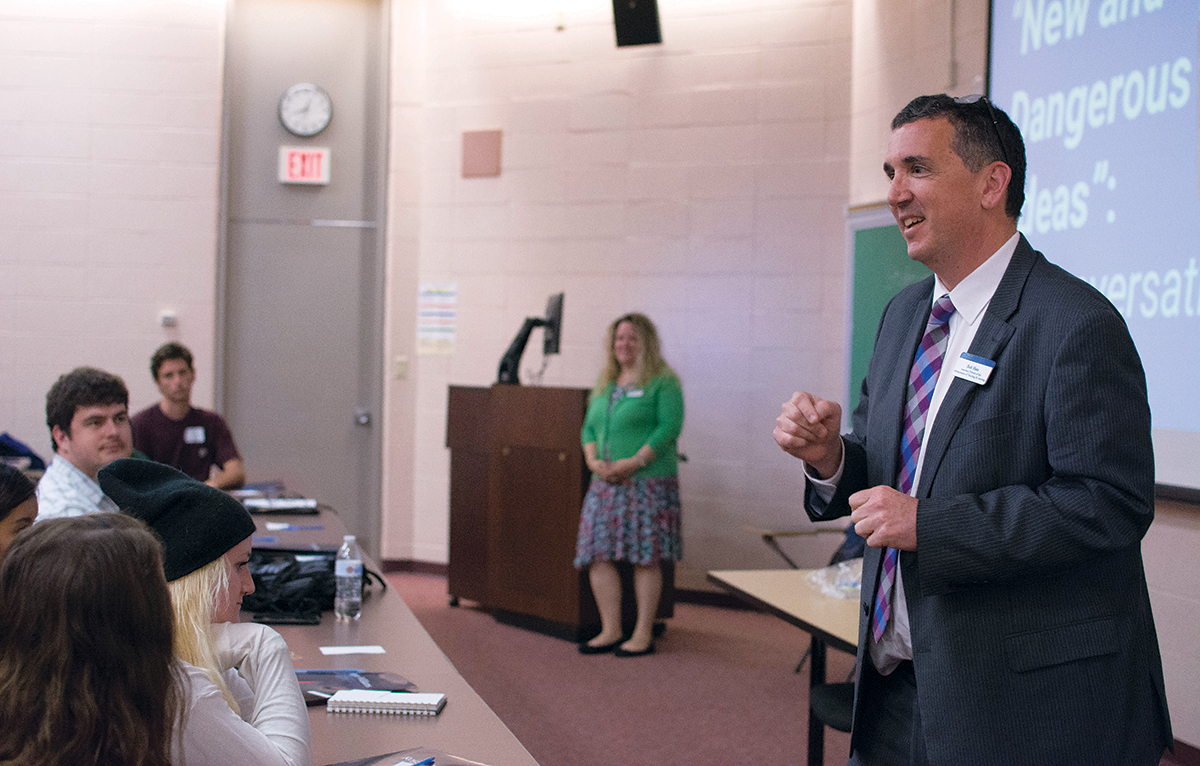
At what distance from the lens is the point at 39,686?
1.11m

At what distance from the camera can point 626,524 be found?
4.61 metres

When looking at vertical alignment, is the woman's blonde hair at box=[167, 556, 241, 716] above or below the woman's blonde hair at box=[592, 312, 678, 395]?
below

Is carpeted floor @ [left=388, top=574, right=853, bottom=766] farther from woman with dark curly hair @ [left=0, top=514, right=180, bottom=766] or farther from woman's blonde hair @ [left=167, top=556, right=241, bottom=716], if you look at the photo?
woman with dark curly hair @ [left=0, top=514, right=180, bottom=766]

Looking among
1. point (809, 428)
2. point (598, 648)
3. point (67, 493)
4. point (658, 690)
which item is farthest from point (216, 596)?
point (598, 648)

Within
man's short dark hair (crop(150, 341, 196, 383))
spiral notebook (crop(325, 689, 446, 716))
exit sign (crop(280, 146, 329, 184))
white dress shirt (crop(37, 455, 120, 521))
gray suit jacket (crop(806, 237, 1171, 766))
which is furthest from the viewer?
exit sign (crop(280, 146, 329, 184))

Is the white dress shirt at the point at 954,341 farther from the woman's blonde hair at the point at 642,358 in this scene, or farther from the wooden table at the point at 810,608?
the woman's blonde hair at the point at 642,358

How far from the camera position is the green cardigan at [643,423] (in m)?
4.70

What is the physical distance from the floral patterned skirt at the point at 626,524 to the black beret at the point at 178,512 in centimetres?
310

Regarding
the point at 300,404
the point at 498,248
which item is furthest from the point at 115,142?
the point at 498,248

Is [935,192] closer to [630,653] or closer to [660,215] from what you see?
[630,653]

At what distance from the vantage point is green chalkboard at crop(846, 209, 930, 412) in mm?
4828

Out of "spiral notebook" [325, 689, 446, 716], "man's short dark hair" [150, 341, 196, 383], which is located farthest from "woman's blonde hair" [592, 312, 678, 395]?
"spiral notebook" [325, 689, 446, 716]

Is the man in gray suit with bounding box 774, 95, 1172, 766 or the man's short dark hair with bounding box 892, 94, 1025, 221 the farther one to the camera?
the man's short dark hair with bounding box 892, 94, 1025, 221

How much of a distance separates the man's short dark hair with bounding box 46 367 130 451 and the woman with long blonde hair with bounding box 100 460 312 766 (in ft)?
4.92
